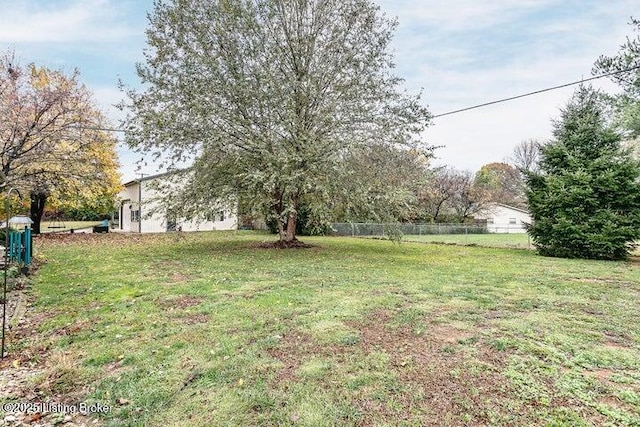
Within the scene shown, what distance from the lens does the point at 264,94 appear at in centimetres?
1185

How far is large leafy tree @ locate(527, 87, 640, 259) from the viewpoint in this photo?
43.1 ft

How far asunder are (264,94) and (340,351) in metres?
9.63

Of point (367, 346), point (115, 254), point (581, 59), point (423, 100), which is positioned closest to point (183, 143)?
point (115, 254)

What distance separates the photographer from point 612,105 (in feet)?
48.7

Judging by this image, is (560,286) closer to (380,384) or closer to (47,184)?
(380,384)

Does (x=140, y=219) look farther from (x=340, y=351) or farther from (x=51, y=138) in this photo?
(x=340, y=351)

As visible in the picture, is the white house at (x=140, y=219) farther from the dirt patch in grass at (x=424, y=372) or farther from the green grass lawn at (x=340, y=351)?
the dirt patch in grass at (x=424, y=372)

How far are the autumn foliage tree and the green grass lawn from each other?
10999mm

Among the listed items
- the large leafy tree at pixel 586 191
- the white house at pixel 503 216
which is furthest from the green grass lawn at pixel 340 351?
the white house at pixel 503 216

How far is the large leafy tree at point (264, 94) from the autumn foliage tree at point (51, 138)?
486 centimetres

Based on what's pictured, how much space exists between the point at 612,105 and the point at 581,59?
239 cm

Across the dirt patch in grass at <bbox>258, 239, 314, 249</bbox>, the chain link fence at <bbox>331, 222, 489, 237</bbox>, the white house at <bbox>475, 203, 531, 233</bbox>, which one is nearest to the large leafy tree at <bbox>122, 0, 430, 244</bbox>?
the dirt patch in grass at <bbox>258, 239, 314, 249</bbox>

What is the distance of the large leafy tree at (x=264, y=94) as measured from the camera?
11.8 m

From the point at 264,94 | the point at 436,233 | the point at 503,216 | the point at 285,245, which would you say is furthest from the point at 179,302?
the point at 503,216
